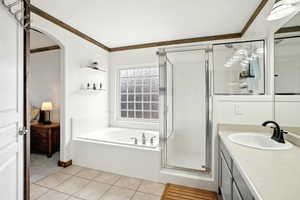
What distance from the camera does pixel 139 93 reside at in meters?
3.78

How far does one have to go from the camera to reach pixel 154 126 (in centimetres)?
349

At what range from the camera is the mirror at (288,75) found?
1.37m

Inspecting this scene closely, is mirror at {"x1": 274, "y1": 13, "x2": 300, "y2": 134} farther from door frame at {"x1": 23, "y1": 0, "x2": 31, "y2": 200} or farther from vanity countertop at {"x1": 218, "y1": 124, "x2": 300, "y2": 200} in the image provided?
door frame at {"x1": 23, "y1": 0, "x2": 31, "y2": 200}

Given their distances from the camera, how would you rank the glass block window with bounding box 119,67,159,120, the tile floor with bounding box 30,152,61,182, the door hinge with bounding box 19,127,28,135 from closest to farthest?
the door hinge with bounding box 19,127,28,135, the tile floor with bounding box 30,152,61,182, the glass block window with bounding box 119,67,159,120

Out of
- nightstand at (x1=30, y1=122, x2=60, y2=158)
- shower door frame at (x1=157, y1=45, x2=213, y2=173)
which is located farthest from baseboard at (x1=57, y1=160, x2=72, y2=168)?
shower door frame at (x1=157, y1=45, x2=213, y2=173)

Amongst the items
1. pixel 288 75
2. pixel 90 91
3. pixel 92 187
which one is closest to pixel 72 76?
pixel 90 91

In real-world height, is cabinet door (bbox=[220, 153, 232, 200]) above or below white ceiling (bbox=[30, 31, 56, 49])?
below

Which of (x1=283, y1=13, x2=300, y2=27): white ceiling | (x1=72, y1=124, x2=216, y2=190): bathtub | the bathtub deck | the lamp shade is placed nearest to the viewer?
(x1=283, y1=13, x2=300, y2=27): white ceiling

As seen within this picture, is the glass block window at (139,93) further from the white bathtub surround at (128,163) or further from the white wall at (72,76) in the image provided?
the white bathtub surround at (128,163)

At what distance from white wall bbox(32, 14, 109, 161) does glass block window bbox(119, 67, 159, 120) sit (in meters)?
0.69

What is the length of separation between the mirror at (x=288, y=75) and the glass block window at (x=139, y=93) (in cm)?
229

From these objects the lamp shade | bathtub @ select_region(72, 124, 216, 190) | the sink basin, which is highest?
the lamp shade

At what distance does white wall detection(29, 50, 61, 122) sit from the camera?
11.7 ft

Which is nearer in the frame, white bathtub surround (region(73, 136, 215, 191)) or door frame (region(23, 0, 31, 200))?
door frame (region(23, 0, 31, 200))
